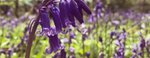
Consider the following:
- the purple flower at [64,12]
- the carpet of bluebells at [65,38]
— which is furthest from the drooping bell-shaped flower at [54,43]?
the purple flower at [64,12]

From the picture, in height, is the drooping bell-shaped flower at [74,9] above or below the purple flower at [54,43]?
above

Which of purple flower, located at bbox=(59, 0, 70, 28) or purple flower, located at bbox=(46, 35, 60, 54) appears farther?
purple flower, located at bbox=(46, 35, 60, 54)

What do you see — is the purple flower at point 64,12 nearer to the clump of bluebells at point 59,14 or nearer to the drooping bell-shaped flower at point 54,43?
the clump of bluebells at point 59,14

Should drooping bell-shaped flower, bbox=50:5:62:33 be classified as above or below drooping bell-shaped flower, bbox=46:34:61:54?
above

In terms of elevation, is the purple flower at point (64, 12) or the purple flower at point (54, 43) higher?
the purple flower at point (64, 12)

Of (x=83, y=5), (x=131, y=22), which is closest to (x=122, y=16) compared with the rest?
(x=131, y=22)

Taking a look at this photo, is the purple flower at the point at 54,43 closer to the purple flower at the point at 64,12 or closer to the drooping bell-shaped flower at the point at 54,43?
the drooping bell-shaped flower at the point at 54,43

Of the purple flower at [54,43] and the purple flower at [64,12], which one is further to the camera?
the purple flower at [54,43]

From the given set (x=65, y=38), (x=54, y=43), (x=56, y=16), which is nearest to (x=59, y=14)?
(x=56, y=16)

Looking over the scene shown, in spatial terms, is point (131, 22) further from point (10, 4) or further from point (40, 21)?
point (40, 21)

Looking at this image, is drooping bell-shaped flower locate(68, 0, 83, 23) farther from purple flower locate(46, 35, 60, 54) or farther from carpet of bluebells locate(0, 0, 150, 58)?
purple flower locate(46, 35, 60, 54)

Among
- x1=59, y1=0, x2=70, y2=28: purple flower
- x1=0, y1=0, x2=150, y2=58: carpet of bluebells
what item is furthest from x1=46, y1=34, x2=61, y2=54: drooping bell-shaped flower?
x1=59, y1=0, x2=70, y2=28: purple flower
